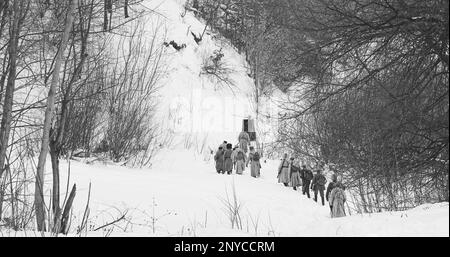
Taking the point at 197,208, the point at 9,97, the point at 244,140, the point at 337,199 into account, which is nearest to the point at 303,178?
the point at 337,199

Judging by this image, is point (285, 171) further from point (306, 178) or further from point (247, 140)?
point (247, 140)

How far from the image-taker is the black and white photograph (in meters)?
6.88

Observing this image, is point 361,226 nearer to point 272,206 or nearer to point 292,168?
point 272,206

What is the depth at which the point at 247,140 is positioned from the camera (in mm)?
24047

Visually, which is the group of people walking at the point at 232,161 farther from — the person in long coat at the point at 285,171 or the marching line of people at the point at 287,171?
the person in long coat at the point at 285,171

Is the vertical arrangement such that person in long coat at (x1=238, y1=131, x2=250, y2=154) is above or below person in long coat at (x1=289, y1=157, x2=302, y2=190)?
above

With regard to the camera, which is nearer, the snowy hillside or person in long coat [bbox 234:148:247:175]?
person in long coat [bbox 234:148:247:175]

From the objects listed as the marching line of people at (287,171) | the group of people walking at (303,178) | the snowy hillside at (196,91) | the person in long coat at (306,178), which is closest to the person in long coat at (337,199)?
the group of people walking at (303,178)

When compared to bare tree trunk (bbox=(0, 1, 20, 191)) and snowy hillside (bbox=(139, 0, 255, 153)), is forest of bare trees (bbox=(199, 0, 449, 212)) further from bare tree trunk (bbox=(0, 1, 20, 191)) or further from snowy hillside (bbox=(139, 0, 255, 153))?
snowy hillside (bbox=(139, 0, 255, 153))

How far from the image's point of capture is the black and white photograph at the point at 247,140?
6.88 meters

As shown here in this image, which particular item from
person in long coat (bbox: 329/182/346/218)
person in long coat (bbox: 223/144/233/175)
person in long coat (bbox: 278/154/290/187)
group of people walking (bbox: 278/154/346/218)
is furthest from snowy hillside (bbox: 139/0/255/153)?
person in long coat (bbox: 329/182/346/218)

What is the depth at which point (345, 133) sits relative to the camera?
11711 mm

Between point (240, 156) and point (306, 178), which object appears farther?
point (240, 156)
